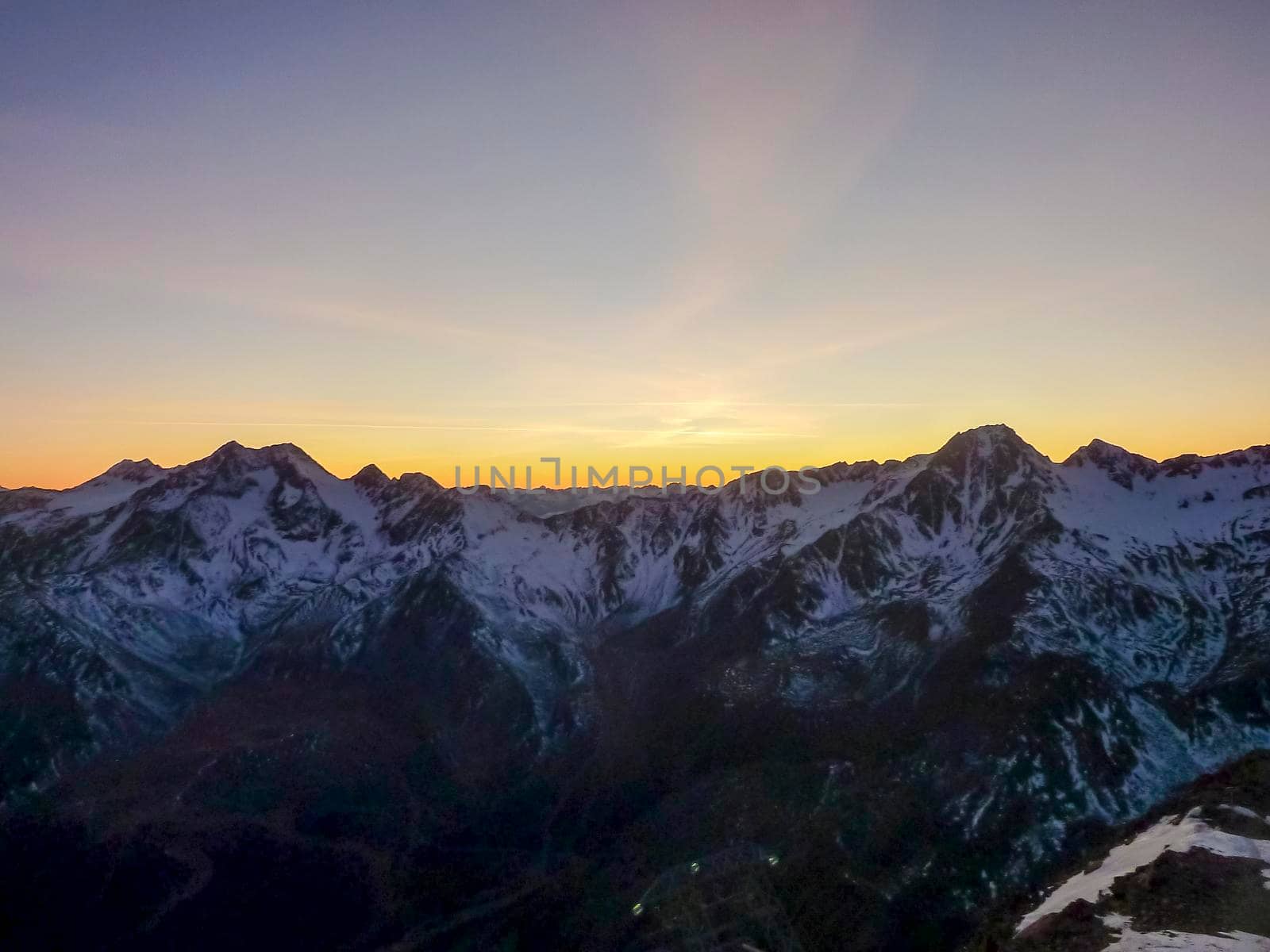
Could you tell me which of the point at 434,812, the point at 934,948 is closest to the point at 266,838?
the point at 434,812

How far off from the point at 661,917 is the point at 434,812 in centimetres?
8325

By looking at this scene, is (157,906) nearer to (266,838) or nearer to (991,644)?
(266,838)

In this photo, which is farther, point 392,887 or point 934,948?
point 392,887

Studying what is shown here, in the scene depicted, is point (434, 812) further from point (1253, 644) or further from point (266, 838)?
point (1253, 644)

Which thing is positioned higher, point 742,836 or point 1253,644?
point 1253,644

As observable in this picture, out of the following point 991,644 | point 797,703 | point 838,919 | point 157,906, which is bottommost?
point 157,906

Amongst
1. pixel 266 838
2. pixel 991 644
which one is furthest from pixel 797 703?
pixel 266 838

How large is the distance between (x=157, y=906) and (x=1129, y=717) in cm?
18733

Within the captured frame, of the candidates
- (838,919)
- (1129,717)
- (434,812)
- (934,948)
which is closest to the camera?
(934,948)

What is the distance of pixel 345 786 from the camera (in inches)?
7554

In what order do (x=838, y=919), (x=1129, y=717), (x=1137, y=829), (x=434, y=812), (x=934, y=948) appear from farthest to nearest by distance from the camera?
1. (x=434, y=812)
2. (x=1129, y=717)
3. (x=838, y=919)
4. (x=934, y=948)
5. (x=1137, y=829)

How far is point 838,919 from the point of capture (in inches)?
5044

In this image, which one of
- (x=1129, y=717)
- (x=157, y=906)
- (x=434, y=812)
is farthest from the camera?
(x=434, y=812)

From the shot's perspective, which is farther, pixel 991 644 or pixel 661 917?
pixel 991 644
